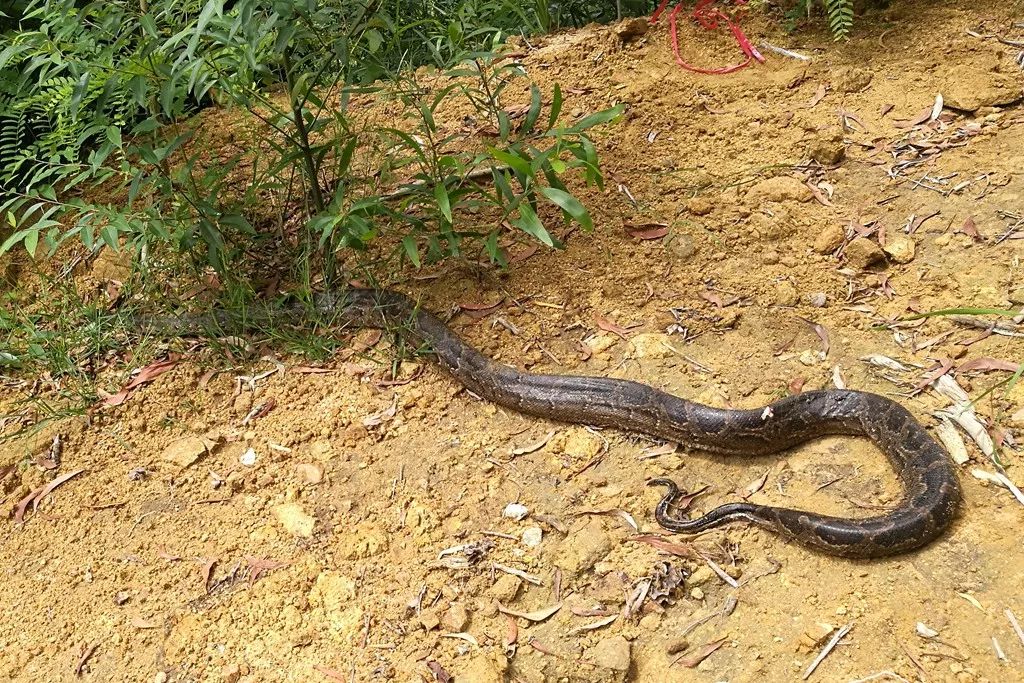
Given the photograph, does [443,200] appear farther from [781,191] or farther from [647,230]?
[781,191]

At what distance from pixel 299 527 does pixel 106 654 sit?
3.06 ft

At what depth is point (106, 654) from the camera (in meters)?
3.35

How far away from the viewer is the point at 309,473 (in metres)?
4.04

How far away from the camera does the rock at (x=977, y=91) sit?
5031 millimetres

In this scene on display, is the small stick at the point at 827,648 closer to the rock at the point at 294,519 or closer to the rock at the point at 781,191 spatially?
the rock at the point at 294,519

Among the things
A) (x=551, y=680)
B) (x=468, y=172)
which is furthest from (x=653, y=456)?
(x=468, y=172)

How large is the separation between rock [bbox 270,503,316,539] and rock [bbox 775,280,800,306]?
2774 millimetres

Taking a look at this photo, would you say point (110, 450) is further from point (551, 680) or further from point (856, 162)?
point (856, 162)

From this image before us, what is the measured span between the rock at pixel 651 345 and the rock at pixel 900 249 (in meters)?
1.36

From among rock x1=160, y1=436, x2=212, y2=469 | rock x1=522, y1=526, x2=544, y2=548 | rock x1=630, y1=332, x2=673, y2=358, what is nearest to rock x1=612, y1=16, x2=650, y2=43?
rock x1=630, y1=332, x2=673, y2=358

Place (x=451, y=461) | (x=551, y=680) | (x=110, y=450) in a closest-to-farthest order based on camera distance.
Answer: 1. (x=551, y=680)
2. (x=451, y=461)
3. (x=110, y=450)

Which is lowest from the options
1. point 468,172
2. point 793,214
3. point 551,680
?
point 551,680

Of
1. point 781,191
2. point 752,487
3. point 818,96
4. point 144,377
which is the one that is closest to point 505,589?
point 752,487

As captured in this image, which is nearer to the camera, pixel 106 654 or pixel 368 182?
pixel 106 654
